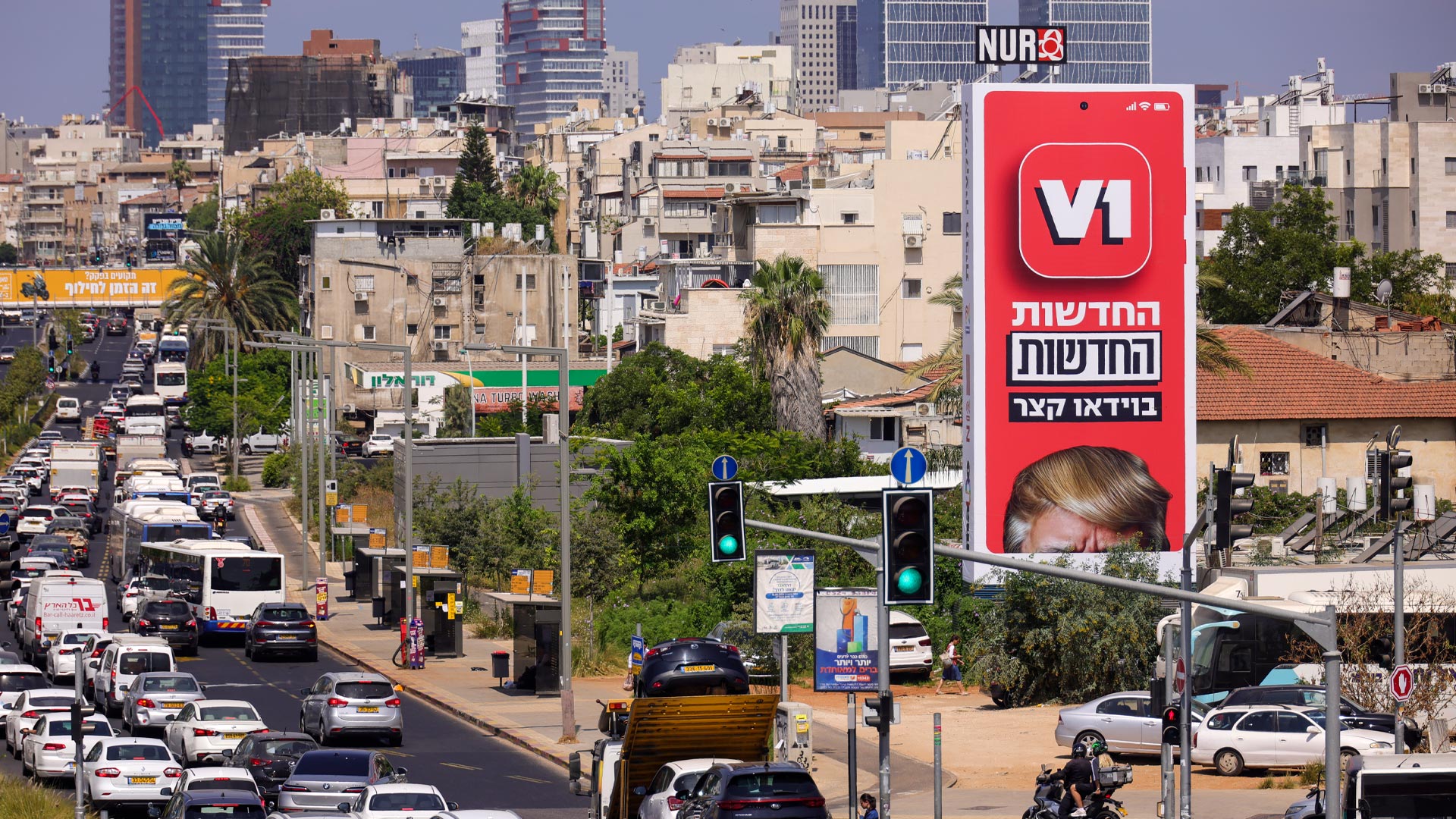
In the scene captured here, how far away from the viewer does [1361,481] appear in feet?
185

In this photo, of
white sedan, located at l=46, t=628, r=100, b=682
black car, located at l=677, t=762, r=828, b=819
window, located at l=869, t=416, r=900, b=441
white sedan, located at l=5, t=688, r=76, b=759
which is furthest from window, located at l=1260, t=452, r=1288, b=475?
black car, located at l=677, t=762, r=828, b=819

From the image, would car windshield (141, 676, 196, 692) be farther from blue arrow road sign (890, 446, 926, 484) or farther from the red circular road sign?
the red circular road sign

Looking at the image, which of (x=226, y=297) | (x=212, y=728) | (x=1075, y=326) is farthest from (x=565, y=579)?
(x=226, y=297)

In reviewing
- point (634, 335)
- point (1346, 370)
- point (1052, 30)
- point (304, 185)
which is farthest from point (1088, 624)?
point (304, 185)

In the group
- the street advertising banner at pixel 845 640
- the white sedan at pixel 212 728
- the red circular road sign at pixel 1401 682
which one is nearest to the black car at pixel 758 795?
the street advertising banner at pixel 845 640

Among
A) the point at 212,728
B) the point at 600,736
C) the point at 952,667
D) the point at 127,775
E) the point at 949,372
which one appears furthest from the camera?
the point at 949,372

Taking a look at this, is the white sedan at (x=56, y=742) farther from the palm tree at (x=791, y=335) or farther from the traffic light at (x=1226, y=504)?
the palm tree at (x=791, y=335)

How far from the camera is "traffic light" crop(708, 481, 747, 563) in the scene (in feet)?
85.9

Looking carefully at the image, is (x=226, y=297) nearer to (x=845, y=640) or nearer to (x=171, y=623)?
(x=171, y=623)

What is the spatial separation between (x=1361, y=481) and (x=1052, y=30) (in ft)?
51.9

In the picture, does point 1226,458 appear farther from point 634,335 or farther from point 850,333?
point 634,335

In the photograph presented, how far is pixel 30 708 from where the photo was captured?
123ft

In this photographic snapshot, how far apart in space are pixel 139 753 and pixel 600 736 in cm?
996

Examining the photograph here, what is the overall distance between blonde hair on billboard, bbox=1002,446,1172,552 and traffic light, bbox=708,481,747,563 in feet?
75.2
